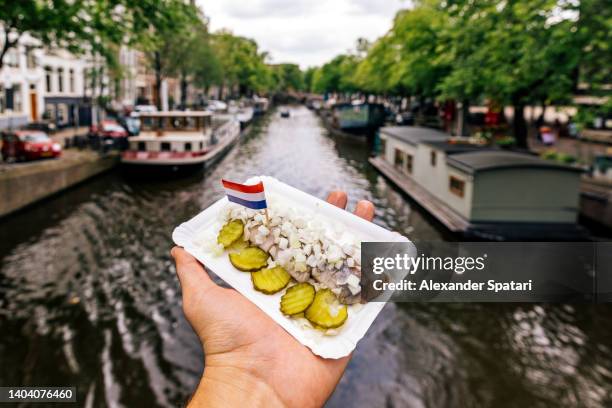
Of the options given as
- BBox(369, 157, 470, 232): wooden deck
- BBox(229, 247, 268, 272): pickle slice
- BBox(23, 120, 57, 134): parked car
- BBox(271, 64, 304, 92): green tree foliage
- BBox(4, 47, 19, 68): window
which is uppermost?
BBox(271, 64, 304, 92): green tree foliage

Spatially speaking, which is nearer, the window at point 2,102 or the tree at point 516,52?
the tree at point 516,52

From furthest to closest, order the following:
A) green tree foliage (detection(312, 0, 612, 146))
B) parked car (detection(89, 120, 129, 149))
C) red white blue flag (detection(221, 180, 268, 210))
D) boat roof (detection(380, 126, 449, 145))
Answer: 1. parked car (detection(89, 120, 129, 149))
2. boat roof (detection(380, 126, 449, 145))
3. green tree foliage (detection(312, 0, 612, 146))
4. red white blue flag (detection(221, 180, 268, 210))

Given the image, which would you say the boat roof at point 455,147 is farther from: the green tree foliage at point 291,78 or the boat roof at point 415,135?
the green tree foliage at point 291,78

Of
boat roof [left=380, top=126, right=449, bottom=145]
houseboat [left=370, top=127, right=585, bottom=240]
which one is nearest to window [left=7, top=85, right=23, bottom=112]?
boat roof [left=380, top=126, right=449, bottom=145]

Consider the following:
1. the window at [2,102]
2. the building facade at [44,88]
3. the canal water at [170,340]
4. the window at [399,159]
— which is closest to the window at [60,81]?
the building facade at [44,88]

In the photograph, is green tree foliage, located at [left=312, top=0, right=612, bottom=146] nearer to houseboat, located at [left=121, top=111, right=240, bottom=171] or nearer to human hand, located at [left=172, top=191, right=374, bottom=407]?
houseboat, located at [left=121, top=111, right=240, bottom=171]

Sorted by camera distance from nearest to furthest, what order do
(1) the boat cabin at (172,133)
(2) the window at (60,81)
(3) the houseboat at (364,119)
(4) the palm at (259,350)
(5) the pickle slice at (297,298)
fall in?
(4) the palm at (259,350), (5) the pickle slice at (297,298), (1) the boat cabin at (172,133), (2) the window at (60,81), (3) the houseboat at (364,119)

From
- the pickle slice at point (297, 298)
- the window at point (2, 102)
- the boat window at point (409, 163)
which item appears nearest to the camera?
the pickle slice at point (297, 298)
